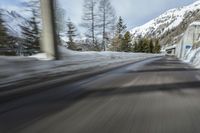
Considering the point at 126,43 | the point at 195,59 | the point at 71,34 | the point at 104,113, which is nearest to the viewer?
the point at 104,113

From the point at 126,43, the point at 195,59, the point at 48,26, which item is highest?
the point at 48,26

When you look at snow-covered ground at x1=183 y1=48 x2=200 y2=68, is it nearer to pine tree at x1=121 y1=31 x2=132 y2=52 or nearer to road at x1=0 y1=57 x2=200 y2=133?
road at x1=0 y1=57 x2=200 y2=133

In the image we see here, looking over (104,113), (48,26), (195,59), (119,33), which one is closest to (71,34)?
(119,33)

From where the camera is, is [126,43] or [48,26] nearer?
[48,26]

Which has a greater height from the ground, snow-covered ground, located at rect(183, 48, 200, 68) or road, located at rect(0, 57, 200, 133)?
road, located at rect(0, 57, 200, 133)

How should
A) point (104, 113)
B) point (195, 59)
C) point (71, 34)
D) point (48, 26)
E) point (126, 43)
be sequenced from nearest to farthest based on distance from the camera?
point (104, 113) → point (48, 26) → point (195, 59) → point (71, 34) → point (126, 43)

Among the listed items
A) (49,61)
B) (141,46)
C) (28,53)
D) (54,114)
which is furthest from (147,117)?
(141,46)

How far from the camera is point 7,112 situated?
3371 millimetres

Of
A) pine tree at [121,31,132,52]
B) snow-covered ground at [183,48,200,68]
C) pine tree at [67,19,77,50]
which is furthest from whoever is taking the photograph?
pine tree at [121,31,132,52]

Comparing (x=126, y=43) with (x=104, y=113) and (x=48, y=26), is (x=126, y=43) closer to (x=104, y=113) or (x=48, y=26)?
(x=48, y=26)

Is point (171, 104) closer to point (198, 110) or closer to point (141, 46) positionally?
point (198, 110)

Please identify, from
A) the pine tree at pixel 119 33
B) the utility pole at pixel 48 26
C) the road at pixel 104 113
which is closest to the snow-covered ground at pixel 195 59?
the utility pole at pixel 48 26

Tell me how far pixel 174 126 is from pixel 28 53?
693 inches

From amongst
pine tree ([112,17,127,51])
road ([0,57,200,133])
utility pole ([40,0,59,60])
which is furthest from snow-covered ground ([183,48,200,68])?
pine tree ([112,17,127,51])
